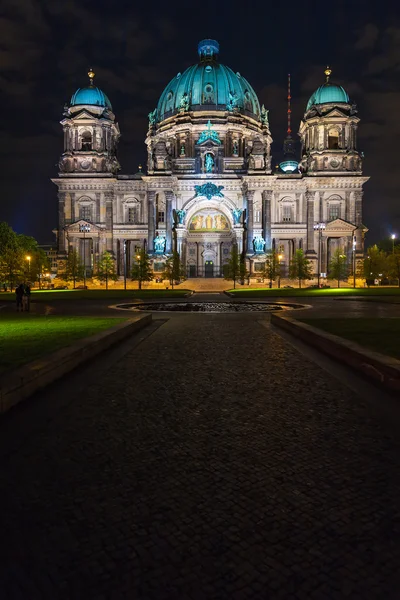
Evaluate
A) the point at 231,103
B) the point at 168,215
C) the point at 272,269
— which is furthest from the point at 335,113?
the point at 272,269

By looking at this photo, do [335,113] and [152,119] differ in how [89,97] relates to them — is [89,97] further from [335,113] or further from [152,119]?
[335,113]

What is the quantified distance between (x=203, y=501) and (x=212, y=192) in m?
77.9

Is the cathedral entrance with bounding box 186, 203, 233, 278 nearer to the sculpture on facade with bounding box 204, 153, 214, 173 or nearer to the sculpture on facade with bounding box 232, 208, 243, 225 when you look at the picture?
the sculpture on facade with bounding box 232, 208, 243, 225

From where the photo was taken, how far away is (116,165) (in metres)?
85.5

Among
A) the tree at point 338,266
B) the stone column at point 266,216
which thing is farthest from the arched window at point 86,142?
the tree at point 338,266

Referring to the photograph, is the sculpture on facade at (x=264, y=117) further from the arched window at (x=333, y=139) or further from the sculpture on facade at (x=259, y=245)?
the sculpture on facade at (x=259, y=245)

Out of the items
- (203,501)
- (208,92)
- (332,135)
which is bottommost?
(203,501)

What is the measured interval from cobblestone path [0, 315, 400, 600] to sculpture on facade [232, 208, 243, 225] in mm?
73649

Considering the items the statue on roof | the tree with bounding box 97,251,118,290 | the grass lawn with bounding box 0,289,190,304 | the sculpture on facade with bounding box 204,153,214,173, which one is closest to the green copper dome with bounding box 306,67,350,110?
the statue on roof

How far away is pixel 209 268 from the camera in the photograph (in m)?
90.6

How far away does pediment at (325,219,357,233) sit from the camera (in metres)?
78.2

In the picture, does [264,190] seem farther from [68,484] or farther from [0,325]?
[68,484]

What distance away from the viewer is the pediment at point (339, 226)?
257ft

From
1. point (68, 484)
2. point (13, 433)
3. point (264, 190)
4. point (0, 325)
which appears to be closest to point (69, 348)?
point (13, 433)
